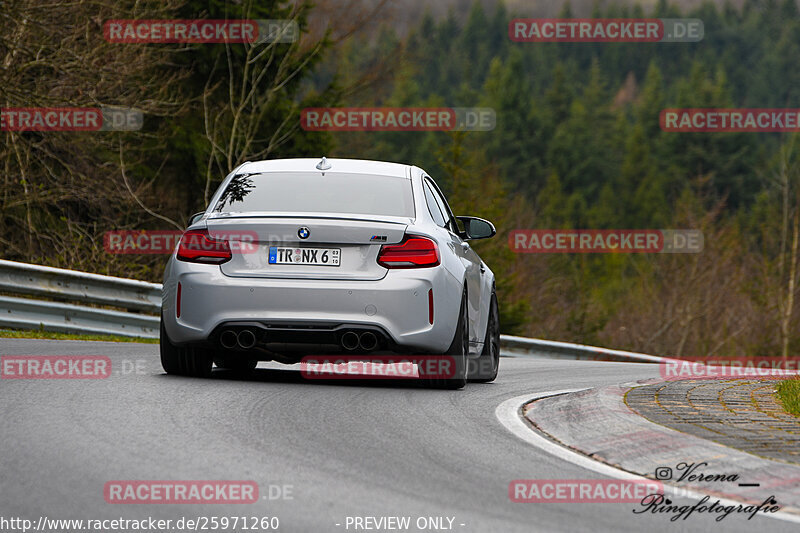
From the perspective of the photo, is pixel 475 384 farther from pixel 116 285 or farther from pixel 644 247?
pixel 644 247

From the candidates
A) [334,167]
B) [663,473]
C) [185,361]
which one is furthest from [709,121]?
[663,473]

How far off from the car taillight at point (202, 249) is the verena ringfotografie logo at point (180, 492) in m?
3.52

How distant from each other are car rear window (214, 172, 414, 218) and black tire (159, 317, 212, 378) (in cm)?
111

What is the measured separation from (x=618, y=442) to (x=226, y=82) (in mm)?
26973

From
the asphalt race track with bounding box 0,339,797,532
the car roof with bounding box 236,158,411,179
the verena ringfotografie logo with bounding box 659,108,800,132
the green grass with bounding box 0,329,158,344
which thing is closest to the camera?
the asphalt race track with bounding box 0,339,797,532

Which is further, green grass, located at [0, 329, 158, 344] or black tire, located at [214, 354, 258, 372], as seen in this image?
green grass, located at [0, 329, 158, 344]

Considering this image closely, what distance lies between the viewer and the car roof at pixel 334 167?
9500 millimetres

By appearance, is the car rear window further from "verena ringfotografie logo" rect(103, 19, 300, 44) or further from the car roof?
"verena ringfotografie logo" rect(103, 19, 300, 44)

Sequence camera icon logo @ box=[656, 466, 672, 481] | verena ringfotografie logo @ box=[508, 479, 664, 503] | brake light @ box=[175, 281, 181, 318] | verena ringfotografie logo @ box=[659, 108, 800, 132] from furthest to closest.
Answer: verena ringfotografie logo @ box=[659, 108, 800, 132], brake light @ box=[175, 281, 181, 318], camera icon logo @ box=[656, 466, 672, 481], verena ringfotografie logo @ box=[508, 479, 664, 503]

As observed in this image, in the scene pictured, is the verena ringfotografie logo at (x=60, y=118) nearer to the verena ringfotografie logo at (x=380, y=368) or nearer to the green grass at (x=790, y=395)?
the verena ringfotografie logo at (x=380, y=368)

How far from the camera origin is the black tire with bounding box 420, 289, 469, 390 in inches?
348

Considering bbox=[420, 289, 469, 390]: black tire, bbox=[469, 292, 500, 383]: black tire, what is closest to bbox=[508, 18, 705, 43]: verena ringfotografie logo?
bbox=[469, 292, 500, 383]: black tire

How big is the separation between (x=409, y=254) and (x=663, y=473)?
3257 millimetres

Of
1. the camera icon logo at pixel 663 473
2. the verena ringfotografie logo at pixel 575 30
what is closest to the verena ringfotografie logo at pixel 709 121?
the verena ringfotografie logo at pixel 575 30
